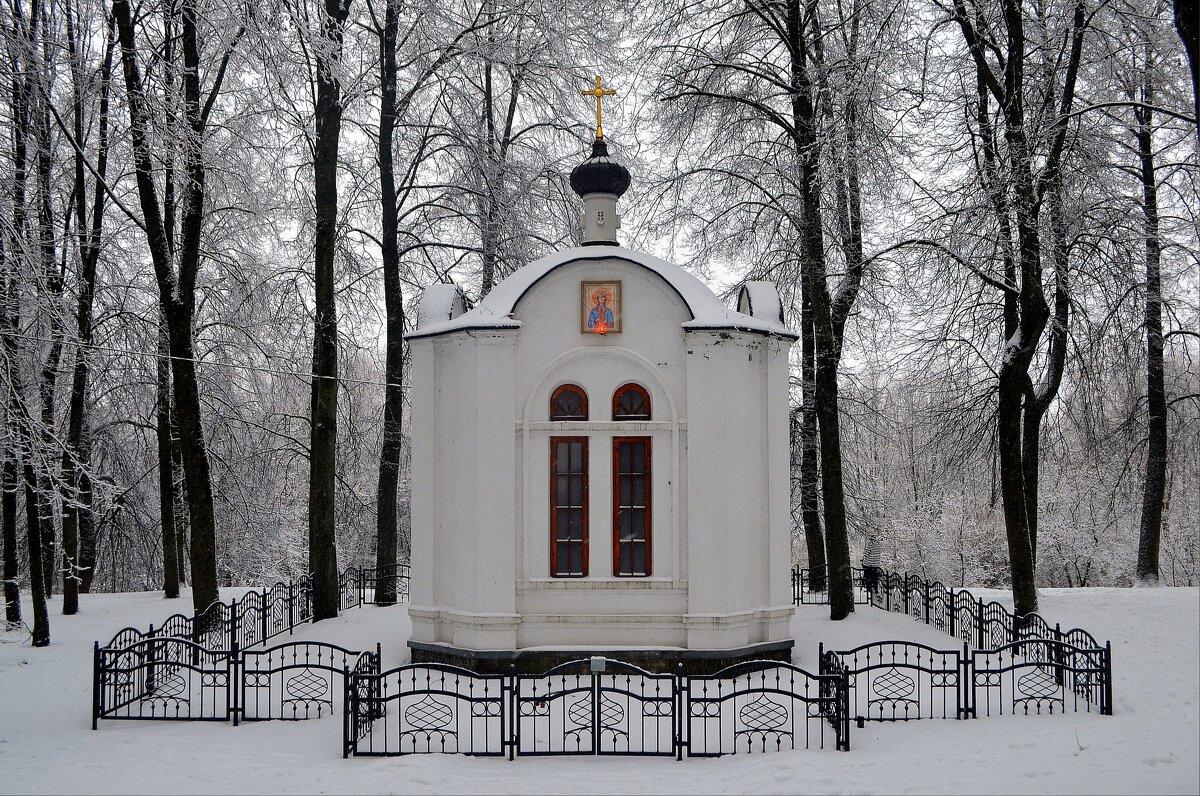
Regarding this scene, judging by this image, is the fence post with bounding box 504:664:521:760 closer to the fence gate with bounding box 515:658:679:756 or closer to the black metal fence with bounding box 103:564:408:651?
the fence gate with bounding box 515:658:679:756

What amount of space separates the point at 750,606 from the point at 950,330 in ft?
25.0

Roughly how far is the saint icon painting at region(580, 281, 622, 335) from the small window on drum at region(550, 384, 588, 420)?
814mm

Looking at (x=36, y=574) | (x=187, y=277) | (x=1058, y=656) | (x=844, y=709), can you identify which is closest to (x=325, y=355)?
(x=187, y=277)

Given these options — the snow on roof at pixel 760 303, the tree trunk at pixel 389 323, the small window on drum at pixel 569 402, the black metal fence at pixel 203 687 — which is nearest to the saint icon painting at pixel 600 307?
the small window on drum at pixel 569 402

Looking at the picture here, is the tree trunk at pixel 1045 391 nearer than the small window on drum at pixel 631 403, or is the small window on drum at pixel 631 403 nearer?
the small window on drum at pixel 631 403

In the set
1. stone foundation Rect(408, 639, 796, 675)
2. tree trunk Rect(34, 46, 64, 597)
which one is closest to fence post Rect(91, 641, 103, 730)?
tree trunk Rect(34, 46, 64, 597)

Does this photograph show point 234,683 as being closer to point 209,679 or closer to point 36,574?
point 209,679

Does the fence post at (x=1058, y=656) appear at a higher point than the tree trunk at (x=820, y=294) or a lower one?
lower

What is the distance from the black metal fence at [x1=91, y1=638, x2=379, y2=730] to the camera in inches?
419

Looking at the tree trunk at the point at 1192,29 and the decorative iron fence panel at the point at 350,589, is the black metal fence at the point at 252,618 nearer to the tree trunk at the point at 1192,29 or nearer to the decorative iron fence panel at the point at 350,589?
the decorative iron fence panel at the point at 350,589

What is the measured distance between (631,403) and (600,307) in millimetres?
1367

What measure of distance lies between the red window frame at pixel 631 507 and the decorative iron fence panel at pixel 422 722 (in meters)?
2.75

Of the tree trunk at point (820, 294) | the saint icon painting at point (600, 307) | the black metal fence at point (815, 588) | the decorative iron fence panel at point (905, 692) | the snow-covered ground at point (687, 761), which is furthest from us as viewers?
the black metal fence at point (815, 588)

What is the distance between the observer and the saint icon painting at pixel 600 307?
13.0 metres
